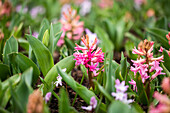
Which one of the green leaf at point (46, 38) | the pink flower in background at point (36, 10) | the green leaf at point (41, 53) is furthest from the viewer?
the pink flower in background at point (36, 10)

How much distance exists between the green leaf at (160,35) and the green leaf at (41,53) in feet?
2.78

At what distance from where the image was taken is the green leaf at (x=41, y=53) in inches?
56.6

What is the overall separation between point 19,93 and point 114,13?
8.61 feet

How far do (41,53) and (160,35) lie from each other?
1012 mm

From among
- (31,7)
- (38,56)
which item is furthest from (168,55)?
(31,7)

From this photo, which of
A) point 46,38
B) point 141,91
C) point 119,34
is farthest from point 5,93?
point 119,34

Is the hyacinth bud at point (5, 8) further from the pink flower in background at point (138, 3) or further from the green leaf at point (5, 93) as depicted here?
the pink flower in background at point (138, 3)

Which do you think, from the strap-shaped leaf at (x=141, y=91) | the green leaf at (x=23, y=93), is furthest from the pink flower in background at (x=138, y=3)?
the green leaf at (x=23, y=93)

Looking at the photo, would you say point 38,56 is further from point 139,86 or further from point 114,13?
point 114,13

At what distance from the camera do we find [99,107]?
1227 mm

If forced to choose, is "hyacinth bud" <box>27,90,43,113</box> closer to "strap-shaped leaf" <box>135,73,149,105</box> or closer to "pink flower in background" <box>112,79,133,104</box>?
"pink flower in background" <box>112,79,133,104</box>

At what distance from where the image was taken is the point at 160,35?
1.91m

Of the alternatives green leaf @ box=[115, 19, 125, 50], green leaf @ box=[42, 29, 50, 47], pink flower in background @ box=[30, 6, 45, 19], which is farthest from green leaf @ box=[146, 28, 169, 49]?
pink flower in background @ box=[30, 6, 45, 19]

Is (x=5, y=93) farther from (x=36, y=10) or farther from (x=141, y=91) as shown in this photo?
(x=36, y=10)
